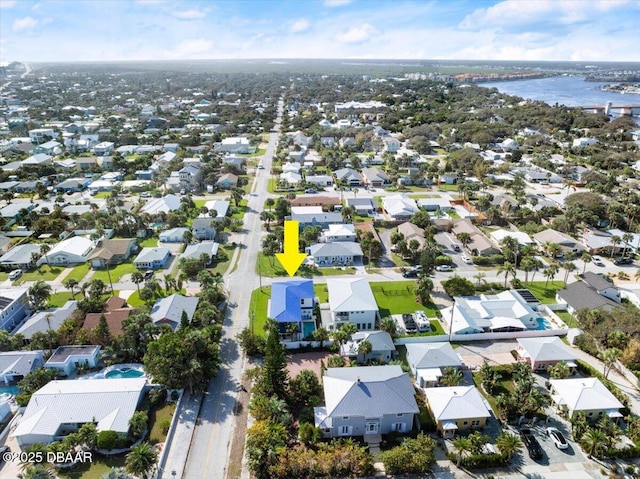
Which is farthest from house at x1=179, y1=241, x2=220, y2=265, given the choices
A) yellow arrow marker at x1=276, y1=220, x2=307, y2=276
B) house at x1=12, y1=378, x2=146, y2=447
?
house at x1=12, y1=378, x2=146, y2=447

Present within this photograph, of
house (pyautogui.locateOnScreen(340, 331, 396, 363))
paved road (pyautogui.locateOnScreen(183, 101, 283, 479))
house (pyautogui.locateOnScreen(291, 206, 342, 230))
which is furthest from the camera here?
house (pyautogui.locateOnScreen(291, 206, 342, 230))

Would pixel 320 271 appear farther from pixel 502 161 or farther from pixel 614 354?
pixel 502 161

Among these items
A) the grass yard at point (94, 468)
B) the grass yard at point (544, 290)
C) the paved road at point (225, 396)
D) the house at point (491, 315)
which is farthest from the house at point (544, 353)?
the grass yard at point (94, 468)

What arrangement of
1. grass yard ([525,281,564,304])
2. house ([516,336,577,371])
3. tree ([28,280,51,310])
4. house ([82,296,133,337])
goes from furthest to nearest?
grass yard ([525,281,564,304])
tree ([28,280,51,310])
house ([82,296,133,337])
house ([516,336,577,371])

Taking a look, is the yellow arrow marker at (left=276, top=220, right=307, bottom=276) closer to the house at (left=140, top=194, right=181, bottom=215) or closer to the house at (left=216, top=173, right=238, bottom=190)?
the house at (left=140, top=194, right=181, bottom=215)

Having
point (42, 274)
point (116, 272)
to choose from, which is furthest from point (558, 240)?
point (42, 274)

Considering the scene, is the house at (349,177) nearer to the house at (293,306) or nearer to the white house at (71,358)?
the house at (293,306)
